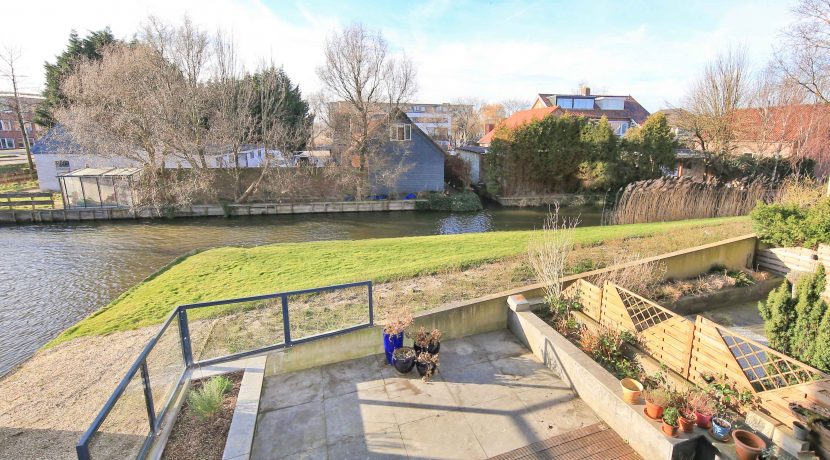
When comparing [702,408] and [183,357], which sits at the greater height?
[183,357]

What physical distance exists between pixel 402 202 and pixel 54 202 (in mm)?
19259

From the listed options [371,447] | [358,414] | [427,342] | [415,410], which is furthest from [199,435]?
[427,342]

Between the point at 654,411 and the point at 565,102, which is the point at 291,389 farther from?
Result: the point at 565,102

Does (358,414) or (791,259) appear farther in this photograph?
(791,259)

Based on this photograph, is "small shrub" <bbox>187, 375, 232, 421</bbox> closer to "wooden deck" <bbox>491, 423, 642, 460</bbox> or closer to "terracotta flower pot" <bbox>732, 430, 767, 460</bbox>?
"wooden deck" <bbox>491, 423, 642, 460</bbox>

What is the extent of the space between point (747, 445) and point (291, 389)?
16.4ft

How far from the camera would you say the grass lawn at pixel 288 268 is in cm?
909

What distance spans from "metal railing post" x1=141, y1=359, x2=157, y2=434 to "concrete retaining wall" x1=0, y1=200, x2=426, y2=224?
2082cm

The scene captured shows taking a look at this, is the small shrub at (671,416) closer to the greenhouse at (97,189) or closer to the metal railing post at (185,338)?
the metal railing post at (185,338)

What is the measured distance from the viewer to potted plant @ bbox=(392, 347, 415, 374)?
5625 millimetres

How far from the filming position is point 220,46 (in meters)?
24.0

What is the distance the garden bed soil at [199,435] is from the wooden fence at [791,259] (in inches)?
519

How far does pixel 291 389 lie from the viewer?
17.8ft

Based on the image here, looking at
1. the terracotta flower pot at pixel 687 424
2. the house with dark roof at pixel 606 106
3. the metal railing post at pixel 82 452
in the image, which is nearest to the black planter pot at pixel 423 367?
the terracotta flower pot at pixel 687 424
